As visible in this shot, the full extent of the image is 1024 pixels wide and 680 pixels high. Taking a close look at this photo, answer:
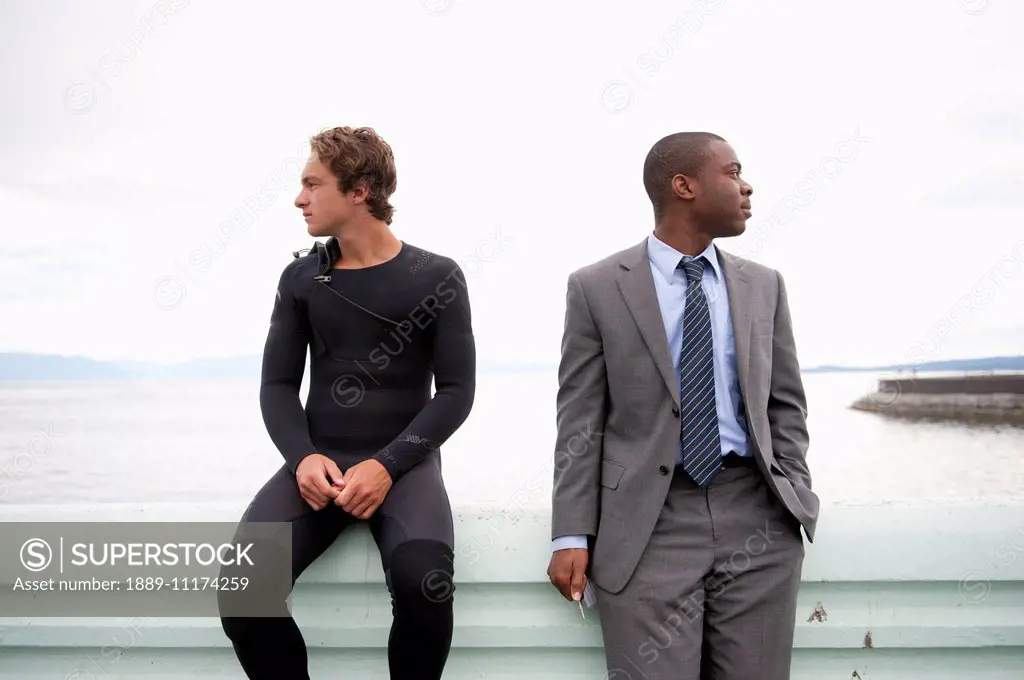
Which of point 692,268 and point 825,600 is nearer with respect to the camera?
point 692,268

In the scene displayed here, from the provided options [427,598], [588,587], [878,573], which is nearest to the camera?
[427,598]

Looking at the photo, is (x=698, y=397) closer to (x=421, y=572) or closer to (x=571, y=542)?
(x=571, y=542)

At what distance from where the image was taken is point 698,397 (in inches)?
70.8

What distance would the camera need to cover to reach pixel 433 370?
2.01 m

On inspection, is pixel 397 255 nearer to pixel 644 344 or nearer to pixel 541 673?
pixel 644 344

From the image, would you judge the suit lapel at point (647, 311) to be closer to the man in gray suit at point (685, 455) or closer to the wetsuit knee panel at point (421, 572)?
the man in gray suit at point (685, 455)

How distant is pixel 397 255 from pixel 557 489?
66 centimetres

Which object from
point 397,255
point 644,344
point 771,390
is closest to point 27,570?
point 397,255

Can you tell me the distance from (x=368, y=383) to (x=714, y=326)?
77 cm

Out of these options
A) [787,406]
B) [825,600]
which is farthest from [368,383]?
[825,600]

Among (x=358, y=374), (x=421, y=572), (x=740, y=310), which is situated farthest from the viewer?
(x=358, y=374)

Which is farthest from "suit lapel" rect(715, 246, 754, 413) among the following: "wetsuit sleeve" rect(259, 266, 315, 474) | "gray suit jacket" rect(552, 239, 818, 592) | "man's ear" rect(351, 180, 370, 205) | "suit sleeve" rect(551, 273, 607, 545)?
"wetsuit sleeve" rect(259, 266, 315, 474)

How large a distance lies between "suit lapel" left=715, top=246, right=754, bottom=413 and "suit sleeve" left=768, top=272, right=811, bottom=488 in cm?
10

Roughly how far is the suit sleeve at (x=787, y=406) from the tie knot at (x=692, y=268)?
20cm
